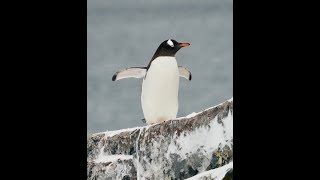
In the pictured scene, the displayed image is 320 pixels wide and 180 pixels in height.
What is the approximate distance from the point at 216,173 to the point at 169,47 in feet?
3.12

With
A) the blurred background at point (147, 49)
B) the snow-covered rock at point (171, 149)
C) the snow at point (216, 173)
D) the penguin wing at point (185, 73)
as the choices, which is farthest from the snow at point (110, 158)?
the penguin wing at point (185, 73)

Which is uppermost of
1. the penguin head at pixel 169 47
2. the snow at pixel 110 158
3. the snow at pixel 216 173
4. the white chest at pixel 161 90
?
the penguin head at pixel 169 47

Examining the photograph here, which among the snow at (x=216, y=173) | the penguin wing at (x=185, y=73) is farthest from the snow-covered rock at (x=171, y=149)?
the penguin wing at (x=185, y=73)

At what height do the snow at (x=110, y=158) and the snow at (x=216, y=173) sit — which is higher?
the snow at (x=110, y=158)

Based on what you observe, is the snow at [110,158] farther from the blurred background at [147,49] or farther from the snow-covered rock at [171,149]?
the blurred background at [147,49]

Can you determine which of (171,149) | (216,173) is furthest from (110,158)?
Result: (216,173)

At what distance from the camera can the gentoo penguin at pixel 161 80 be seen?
7.64 meters

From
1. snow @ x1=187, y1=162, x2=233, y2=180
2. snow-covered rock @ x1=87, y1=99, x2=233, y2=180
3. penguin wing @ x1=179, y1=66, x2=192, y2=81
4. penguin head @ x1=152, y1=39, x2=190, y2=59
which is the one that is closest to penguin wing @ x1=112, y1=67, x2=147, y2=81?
penguin head @ x1=152, y1=39, x2=190, y2=59

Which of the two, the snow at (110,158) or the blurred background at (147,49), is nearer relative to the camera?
the blurred background at (147,49)

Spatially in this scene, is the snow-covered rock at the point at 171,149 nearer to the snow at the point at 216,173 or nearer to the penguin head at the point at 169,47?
the snow at the point at 216,173

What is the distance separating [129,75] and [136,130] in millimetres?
398

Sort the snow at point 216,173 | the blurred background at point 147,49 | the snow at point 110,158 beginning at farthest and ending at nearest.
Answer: the snow at point 110,158 < the blurred background at point 147,49 < the snow at point 216,173

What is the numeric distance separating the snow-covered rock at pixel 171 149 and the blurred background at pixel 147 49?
0.29 feet

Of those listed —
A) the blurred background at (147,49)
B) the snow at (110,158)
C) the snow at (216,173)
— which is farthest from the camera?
the snow at (110,158)
